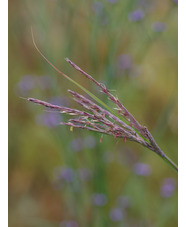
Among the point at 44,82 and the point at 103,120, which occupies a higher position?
the point at 44,82

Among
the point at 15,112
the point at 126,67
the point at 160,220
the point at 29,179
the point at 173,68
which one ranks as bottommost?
the point at 160,220

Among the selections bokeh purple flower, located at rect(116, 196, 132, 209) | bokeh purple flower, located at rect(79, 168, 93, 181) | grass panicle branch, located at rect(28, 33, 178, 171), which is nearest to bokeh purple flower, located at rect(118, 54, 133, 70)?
bokeh purple flower, located at rect(79, 168, 93, 181)

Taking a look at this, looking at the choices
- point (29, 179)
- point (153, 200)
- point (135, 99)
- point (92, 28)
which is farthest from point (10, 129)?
point (92, 28)

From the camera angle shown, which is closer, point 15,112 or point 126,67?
point 126,67

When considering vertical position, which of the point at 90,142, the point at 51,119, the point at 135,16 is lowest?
the point at 90,142

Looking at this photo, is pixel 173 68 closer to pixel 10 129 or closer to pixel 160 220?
pixel 10 129

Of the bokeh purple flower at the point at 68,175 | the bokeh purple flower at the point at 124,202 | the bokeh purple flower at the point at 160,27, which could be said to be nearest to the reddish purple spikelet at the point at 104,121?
the bokeh purple flower at the point at 160,27

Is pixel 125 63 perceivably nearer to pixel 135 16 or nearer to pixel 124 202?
pixel 135 16

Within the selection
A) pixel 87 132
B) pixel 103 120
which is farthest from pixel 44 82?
pixel 103 120
